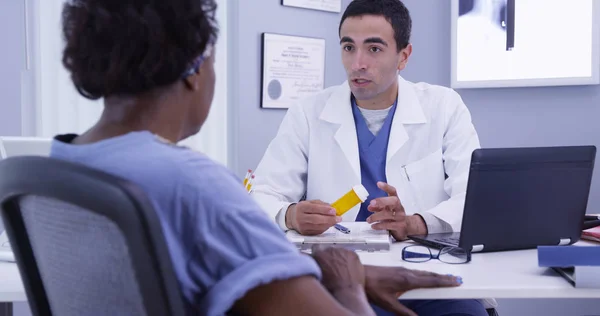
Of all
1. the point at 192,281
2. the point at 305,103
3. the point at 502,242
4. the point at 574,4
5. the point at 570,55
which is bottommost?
the point at 502,242

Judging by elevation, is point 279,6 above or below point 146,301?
above

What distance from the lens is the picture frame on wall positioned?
287 cm

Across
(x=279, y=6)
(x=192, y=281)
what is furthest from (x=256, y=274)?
(x=279, y=6)

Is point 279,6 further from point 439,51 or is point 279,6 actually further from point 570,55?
point 570,55

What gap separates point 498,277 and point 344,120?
1.03 m

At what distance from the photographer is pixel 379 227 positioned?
5.55 ft

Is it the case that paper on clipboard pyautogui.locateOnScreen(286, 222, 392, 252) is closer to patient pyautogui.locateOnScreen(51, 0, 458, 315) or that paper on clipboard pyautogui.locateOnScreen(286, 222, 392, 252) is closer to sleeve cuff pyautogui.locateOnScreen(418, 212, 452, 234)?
sleeve cuff pyautogui.locateOnScreen(418, 212, 452, 234)

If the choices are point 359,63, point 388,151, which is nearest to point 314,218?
point 388,151

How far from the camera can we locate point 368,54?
219 cm

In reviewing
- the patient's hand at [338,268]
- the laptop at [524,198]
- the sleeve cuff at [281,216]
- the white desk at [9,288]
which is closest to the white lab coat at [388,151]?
the sleeve cuff at [281,216]

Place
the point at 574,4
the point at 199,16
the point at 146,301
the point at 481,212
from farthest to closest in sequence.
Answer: the point at 574,4
the point at 481,212
the point at 199,16
the point at 146,301

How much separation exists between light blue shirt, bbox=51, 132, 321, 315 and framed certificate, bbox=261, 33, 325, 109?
209 cm

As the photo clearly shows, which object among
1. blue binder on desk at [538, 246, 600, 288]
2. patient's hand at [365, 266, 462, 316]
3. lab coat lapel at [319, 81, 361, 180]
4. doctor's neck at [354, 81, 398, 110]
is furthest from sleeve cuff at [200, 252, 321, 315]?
doctor's neck at [354, 81, 398, 110]

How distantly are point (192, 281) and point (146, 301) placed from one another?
0.09 metres
